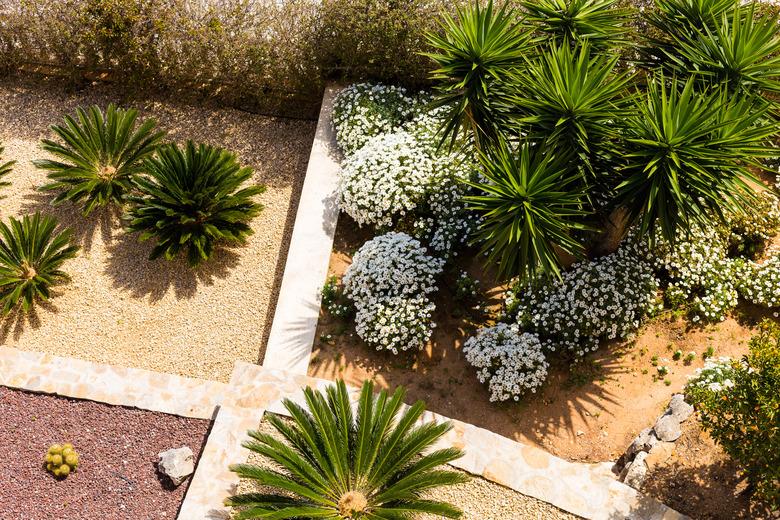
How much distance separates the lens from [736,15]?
832 cm

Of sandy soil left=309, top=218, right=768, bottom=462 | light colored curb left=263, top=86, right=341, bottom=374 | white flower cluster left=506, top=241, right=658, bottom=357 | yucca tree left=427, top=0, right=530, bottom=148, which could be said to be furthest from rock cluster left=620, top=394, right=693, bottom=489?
light colored curb left=263, top=86, right=341, bottom=374

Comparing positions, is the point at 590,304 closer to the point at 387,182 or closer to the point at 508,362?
the point at 508,362

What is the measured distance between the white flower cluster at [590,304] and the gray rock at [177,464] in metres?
4.60

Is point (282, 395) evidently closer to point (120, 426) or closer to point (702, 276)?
point (120, 426)

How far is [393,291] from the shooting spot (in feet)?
31.3

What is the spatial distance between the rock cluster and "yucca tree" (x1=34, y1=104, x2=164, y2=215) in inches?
327

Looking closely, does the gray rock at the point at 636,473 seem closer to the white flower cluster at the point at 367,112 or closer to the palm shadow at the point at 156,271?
the white flower cluster at the point at 367,112

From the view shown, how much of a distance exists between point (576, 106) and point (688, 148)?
1268 mm

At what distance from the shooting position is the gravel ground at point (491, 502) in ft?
25.8

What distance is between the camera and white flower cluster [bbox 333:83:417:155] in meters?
11.3

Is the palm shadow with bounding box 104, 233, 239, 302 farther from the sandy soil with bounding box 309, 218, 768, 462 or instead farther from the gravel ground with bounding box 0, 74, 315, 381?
the sandy soil with bounding box 309, 218, 768, 462

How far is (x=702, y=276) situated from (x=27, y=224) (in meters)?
9.86

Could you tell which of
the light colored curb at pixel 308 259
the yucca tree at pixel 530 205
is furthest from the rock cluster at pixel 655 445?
the light colored curb at pixel 308 259

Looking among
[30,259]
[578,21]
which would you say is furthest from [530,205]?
[30,259]
